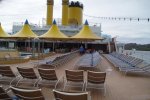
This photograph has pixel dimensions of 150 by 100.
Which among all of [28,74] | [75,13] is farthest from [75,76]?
[75,13]

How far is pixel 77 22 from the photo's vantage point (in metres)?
36.0

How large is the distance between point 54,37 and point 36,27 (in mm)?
19106

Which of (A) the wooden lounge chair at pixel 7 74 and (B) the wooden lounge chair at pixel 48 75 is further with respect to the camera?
(A) the wooden lounge chair at pixel 7 74

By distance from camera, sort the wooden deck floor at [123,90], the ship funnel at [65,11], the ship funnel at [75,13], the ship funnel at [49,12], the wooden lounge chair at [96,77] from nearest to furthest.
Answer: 1. the wooden deck floor at [123,90]
2. the wooden lounge chair at [96,77]
3. the ship funnel at [65,11]
4. the ship funnel at [49,12]
5. the ship funnel at [75,13]

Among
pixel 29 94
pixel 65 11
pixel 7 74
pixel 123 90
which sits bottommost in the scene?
A: pixel 123 90

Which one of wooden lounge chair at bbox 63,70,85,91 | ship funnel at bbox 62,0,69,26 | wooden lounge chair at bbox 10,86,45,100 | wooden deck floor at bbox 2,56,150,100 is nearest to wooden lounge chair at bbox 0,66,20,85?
wooden deck floor at bbox 2,56,150,100

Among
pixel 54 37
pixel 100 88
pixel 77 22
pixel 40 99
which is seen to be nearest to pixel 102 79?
pixel 100 88

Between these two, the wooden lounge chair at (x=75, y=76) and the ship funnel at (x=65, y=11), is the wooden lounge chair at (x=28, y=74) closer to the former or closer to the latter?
the wooden lounge chair at (x=75, y=76)

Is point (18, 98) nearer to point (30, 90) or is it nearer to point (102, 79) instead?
point (30, 90)

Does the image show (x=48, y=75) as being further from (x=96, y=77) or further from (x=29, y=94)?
(x=29, y=94)

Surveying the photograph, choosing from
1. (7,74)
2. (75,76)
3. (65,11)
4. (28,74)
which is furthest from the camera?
(65,11)

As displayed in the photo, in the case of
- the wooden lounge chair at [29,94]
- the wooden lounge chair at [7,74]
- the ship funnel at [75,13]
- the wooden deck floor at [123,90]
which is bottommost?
the wooden deck floor at [123,90]

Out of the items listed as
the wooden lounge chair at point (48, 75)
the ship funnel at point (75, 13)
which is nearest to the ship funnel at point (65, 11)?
the ship funnel at point (75, 13)

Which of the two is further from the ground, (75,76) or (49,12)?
(49,12)
